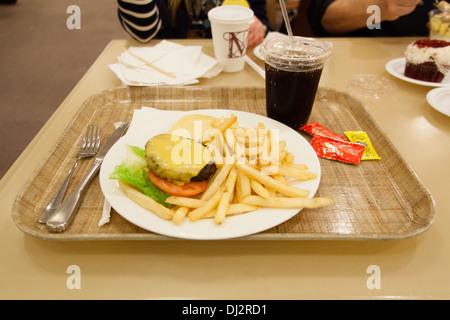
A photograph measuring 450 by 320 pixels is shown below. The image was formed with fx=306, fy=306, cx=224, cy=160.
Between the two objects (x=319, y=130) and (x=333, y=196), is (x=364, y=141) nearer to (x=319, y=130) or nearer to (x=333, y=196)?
(x=319, y=130)

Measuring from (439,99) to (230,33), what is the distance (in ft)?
4.17

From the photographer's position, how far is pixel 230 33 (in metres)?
1.92

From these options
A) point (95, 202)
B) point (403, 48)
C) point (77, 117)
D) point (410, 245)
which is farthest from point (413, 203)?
point (403, 48)

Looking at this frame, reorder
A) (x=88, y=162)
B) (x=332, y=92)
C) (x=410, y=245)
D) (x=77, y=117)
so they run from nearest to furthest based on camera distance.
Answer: (x=410, y=245) → (x=88, y=162) → (x=77, y=117) → (x=332, y=92)

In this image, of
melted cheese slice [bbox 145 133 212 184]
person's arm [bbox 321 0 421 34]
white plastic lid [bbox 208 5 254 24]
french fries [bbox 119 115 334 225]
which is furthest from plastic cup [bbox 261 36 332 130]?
person's arm [bbox 321 0 421 34]

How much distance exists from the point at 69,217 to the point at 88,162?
35 centimetres

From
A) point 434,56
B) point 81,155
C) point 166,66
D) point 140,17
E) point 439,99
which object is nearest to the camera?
point 81,155

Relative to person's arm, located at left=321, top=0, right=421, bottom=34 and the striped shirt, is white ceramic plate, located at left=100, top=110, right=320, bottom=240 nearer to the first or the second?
the striped shirt

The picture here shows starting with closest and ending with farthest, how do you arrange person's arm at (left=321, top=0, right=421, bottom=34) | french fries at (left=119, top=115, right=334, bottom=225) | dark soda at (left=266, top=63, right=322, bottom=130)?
french fries at (left=119, top=115, right=334, bottom=225)
dark soda at (left=266, top=63, right=322, bottom=130)
person's arm at (left=321, top=0, right=421, bottom=34)

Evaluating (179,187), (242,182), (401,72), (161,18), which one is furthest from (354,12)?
(179,187)

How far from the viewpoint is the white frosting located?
1828 mm

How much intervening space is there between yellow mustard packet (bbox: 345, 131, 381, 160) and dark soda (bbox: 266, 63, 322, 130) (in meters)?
0.23
